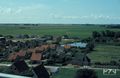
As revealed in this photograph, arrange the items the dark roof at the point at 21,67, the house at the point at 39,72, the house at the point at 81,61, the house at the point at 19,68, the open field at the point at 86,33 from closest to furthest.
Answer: the house at the point at 39,72, the house at the point at 19,68, the dark roof at the point at 21,67, the house at the point at 81,61, the open field at the point at 86,33

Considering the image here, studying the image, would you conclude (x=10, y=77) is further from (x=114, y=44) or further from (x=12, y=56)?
(x=114, y=44)

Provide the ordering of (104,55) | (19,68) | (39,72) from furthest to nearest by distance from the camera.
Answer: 1. (104,55)
2. (19,68)
3. (39,72)

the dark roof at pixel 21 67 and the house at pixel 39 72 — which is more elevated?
the house at pixel 39 72

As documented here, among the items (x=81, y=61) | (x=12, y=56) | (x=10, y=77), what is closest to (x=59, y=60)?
(x=81, y=61)

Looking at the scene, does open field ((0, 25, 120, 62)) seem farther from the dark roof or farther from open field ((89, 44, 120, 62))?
the dark roof

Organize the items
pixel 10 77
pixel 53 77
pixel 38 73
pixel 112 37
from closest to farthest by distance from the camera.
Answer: pixel 10 77, pixel 38 73, pixel 53 77, pixel 112 37

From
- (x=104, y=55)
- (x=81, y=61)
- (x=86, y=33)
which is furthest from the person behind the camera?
(x=86, y=33)

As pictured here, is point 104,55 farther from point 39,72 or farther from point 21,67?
point 39,72

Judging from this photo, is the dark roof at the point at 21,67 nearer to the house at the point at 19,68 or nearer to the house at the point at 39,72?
the house at the point at 19,68

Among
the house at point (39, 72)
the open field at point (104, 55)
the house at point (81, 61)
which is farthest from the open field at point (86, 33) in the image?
the house at point (39, 72)

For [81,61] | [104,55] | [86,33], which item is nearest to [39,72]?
[81,61]

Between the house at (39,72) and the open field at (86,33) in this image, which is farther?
the open field at (86,33)
